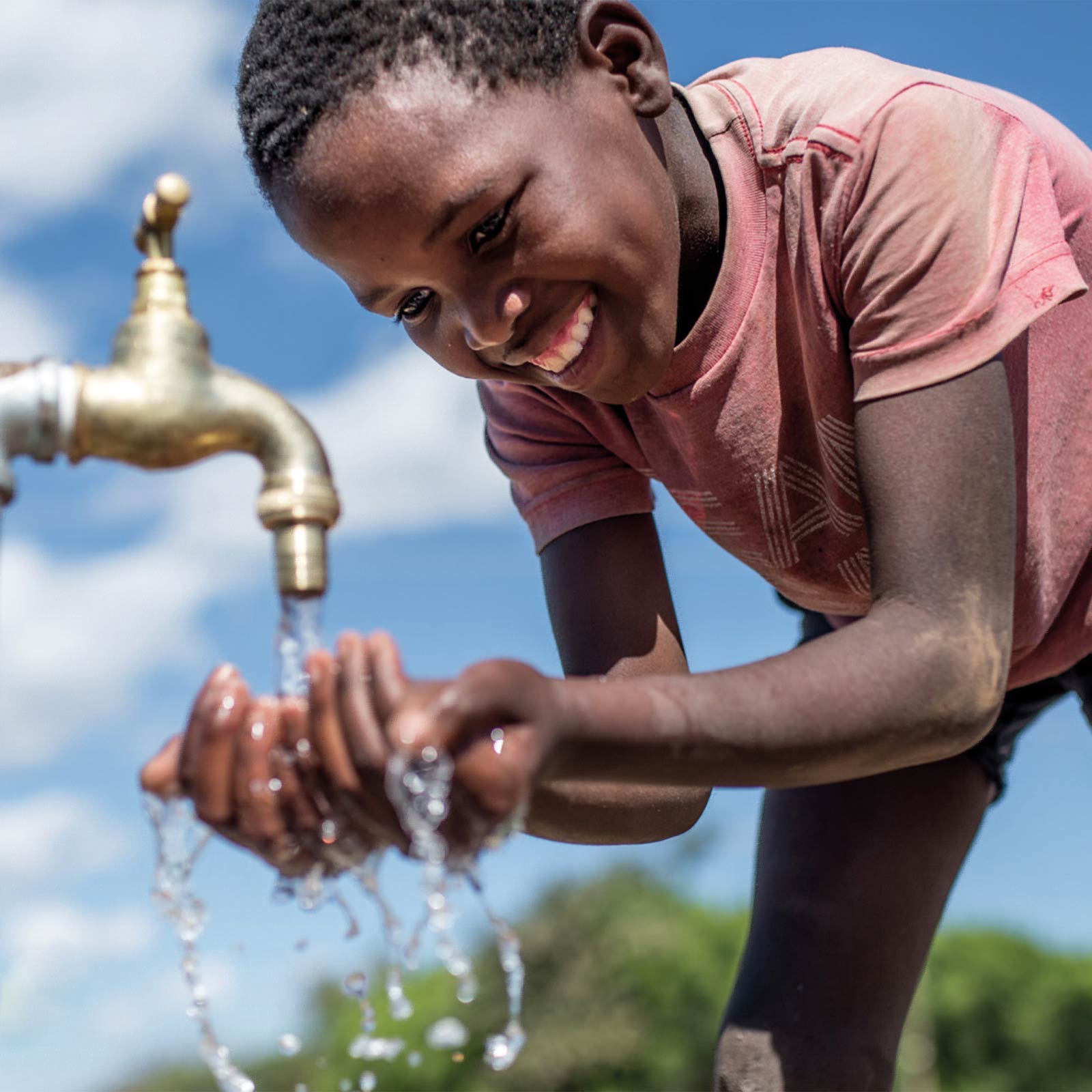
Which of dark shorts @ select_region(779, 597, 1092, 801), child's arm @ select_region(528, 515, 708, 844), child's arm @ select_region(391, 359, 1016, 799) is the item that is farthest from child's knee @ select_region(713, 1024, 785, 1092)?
child's arm @ select_region(391, 359, 1016, 799)

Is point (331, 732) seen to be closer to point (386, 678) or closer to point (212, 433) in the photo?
point (386, 678)

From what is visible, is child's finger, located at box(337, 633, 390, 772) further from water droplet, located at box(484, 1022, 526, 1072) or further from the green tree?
the green tree

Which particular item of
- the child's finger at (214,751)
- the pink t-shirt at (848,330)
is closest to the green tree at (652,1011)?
the pink t-shirt at (848,330)

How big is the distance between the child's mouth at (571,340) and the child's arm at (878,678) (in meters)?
0.48

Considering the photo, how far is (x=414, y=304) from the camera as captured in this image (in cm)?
251

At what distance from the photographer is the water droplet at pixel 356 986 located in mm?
2148

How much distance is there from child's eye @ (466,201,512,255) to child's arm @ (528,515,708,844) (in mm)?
872

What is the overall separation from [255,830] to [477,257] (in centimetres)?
95

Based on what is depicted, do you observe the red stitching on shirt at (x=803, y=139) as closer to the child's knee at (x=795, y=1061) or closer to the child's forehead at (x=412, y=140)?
the child's forehead at (x=412, y=140)

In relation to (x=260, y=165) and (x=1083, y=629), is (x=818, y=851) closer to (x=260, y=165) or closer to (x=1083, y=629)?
(x=1083, y=629)

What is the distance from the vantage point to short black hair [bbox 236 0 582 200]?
7.32 feet

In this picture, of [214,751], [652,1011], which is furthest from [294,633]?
[652,1011]

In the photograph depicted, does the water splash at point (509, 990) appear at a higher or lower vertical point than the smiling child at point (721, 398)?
lower

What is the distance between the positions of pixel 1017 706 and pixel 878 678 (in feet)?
4.59
